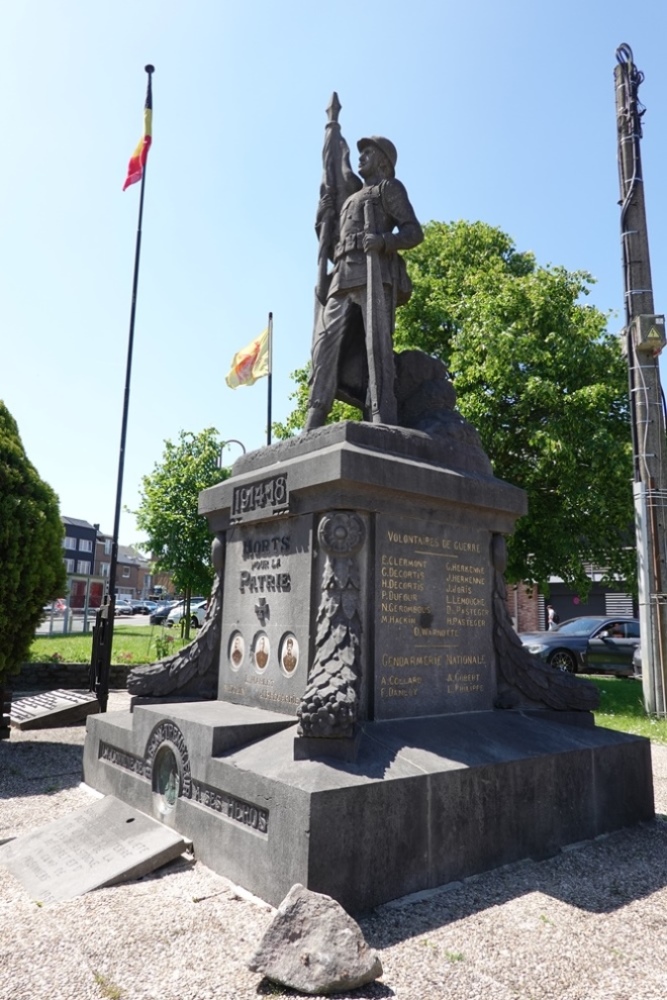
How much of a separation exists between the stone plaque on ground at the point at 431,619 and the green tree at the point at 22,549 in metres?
4.69

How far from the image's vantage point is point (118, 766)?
18.5 feet

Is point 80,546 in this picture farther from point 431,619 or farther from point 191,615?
point 431,619

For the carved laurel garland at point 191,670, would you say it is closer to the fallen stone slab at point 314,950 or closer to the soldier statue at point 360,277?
the soldier statue at point 360,277

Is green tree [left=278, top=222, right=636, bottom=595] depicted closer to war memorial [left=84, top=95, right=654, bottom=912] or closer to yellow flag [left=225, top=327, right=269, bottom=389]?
yellow flag [left=225, top=327, right=269, bottom=389]

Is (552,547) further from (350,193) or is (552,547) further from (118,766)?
(118,766)

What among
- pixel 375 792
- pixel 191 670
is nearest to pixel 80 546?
pixel 191 670

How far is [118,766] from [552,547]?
38.3 ft

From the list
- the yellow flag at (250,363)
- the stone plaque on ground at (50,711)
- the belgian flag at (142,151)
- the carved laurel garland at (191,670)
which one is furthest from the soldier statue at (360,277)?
the yellow flag at (250,363)

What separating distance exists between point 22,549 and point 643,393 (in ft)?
34.6

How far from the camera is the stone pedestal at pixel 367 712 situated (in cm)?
383

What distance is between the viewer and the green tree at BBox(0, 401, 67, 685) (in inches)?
299

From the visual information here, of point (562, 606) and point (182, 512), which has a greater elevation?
point (182, 512)

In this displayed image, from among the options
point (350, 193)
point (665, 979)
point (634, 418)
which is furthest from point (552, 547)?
point (665, 979)

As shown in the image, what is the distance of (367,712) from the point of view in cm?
475
